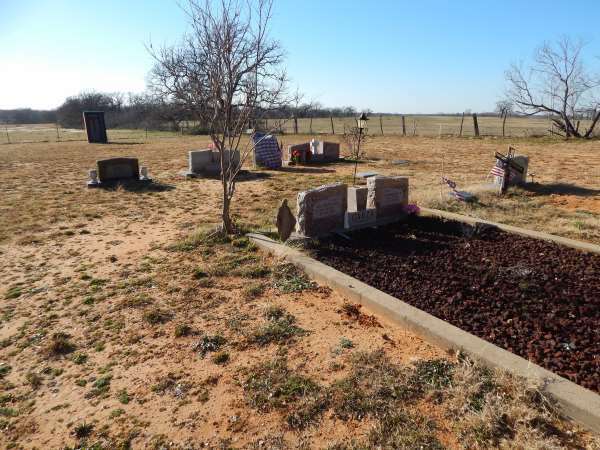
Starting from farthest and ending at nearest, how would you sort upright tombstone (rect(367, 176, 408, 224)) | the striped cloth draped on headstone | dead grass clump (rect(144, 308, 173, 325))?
1. the striped cloth draped on headstone
2. upright tombstone (rect(367, 176, 408, 224))
3. dead grass clump (rect(144, 308, 173, 325))

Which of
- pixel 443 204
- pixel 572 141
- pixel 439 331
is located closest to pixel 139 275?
pixel 439 331

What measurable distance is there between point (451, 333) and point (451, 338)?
0.08m

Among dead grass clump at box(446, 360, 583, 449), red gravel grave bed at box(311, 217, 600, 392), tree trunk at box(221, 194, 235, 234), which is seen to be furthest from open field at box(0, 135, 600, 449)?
red gravel grave bed at box(311, 217, 600, 392)

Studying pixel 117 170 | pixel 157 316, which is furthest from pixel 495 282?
pixel 117 170

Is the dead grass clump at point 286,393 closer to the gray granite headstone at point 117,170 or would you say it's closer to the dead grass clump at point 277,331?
the dead grass clump at point 277,331

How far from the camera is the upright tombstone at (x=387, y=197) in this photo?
6.11 metres

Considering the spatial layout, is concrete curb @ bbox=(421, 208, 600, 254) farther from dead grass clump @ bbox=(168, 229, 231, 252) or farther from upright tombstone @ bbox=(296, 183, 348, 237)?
dead grass clump @ bbox=(168, 229, 231, 252)

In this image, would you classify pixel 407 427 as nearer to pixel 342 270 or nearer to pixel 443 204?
pixel 342 270

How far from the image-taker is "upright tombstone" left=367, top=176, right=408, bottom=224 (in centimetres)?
611

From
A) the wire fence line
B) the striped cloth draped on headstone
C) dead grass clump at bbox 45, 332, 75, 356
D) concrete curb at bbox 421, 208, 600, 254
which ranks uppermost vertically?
the wire fence line

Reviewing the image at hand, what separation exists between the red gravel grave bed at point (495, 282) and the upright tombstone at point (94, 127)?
2833 centimetres

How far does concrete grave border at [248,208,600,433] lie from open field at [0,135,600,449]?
89mm

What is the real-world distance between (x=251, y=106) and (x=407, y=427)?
458 cm

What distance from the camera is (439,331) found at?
3135mm
